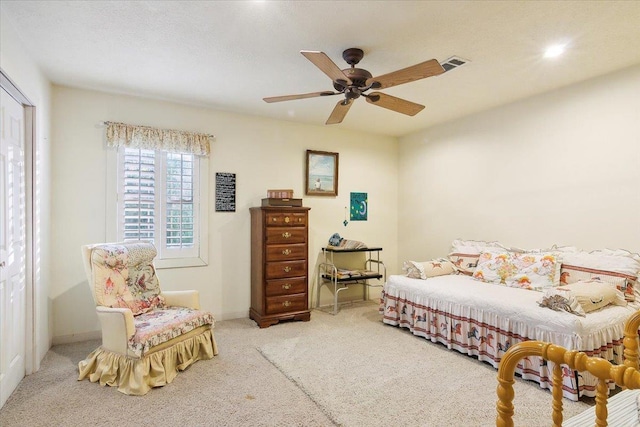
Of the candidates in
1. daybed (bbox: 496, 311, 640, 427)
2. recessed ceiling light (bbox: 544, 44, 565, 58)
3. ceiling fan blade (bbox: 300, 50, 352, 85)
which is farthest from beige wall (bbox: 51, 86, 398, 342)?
daybed (bbox: 496, 311, 640, 427)

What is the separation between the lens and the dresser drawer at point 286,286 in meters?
4.00

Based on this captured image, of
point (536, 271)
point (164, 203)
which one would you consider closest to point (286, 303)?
point (164, 203)

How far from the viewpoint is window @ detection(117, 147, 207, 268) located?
3.68 m

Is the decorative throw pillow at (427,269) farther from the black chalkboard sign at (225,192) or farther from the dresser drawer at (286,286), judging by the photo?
the black chalkboard sign at (225,192)

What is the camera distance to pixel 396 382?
2.63 meters

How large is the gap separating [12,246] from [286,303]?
257 centimetres

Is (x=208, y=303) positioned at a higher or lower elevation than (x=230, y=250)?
lower

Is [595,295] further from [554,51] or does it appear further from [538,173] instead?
[554,51]

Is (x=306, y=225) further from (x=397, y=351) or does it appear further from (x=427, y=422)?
(x=427, y=422)

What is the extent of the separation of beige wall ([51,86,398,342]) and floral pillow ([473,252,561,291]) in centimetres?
182

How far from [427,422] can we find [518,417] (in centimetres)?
60

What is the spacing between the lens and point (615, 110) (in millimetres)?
3098

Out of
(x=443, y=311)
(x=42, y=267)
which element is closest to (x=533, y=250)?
(x=443, y=311)

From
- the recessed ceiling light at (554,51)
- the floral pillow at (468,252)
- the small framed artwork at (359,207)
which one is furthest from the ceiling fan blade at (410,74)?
the small framed artwork at (359,207)
